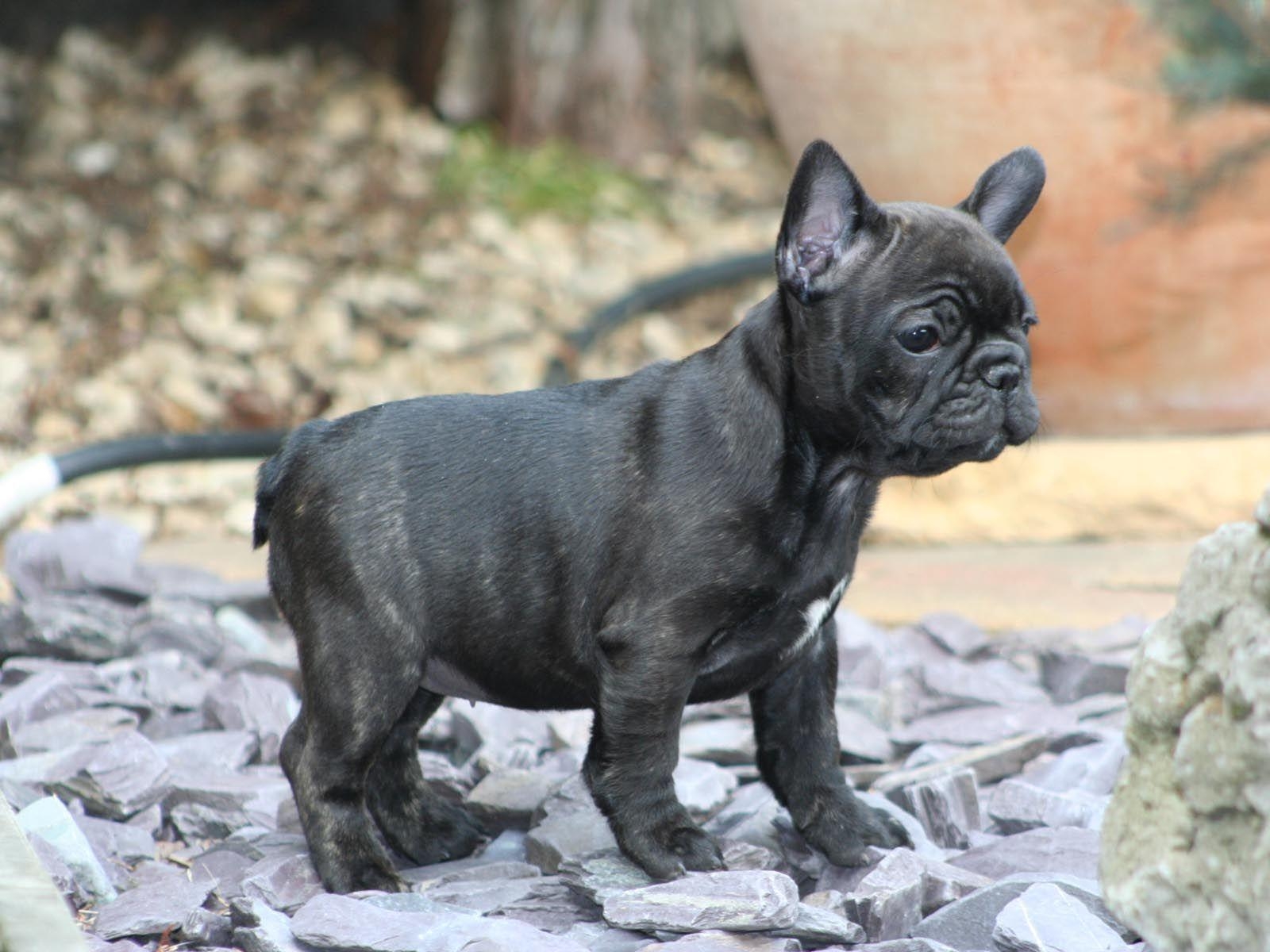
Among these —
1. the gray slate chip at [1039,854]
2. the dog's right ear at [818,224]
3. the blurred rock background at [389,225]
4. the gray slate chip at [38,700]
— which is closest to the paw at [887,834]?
the gray slate chip at [1039,854]

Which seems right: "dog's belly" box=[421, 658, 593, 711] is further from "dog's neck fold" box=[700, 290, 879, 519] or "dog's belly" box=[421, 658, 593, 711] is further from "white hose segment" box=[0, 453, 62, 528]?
"white hose segment" box=[0, 453, 62, 528]

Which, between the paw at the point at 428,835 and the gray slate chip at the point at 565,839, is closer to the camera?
the gray slate chip at the point at 565,839

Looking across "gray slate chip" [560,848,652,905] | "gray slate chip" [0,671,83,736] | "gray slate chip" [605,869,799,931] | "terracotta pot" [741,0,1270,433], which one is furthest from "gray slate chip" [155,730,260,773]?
"terracotta pot" [741,0,1270,433]

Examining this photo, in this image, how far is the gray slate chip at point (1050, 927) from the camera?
8.79 ft

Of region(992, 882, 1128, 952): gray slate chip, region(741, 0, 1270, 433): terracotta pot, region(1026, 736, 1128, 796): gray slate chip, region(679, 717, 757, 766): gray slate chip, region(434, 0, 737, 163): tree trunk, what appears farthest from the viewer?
region(434, 0, 737, 163): tree trunk

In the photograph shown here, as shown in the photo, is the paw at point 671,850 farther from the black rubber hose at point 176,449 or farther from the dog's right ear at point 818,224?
the black rubber hose at point 176,449

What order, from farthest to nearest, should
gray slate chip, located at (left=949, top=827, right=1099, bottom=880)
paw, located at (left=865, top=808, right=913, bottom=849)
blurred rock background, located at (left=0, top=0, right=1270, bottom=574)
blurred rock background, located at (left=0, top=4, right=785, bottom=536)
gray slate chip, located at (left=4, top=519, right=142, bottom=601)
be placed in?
blurred rock background, located at (left=0, top=4, right=785, bottom=536), blurred rock background, located at (left=0, top=0, right=1270, bottom=574), gray slate chip, located at (left=4, top=519, right=142, bottom=601), paw, located at (left=865, top=808, right=913, bottom=849), gray slate chip, located at (left=949, top=827, right=1099, bottom=880)

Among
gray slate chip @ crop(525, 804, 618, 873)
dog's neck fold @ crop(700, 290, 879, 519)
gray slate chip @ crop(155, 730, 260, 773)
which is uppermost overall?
dog's neck fold @ crop(700, 290, 879, 519)

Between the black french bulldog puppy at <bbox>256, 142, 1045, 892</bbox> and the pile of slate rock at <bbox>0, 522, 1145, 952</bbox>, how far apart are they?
0.18 m

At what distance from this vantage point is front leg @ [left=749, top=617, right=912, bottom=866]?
326 cm

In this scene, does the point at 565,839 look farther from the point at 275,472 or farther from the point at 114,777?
the point at 114,777

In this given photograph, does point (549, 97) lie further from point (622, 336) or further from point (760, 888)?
point (760, 888)

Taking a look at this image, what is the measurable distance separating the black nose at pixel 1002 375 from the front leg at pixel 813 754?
1.99ft

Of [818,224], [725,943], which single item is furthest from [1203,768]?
[818,224]
